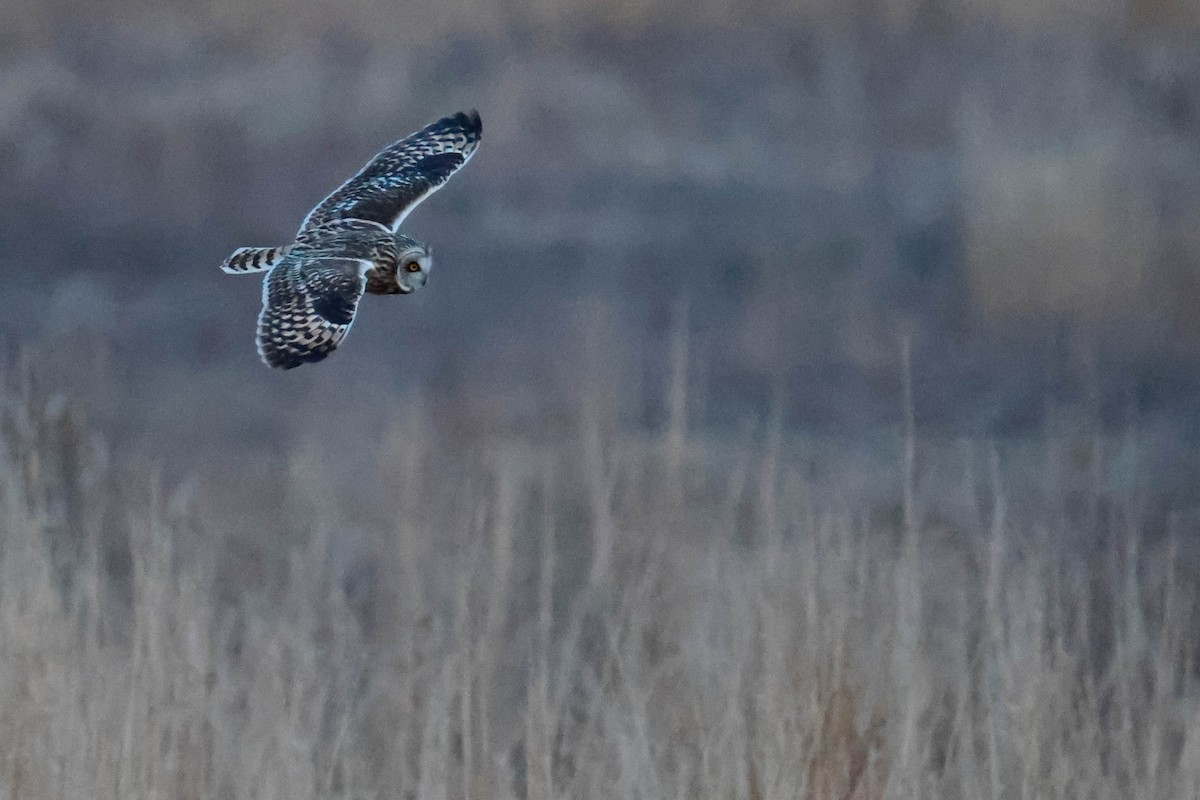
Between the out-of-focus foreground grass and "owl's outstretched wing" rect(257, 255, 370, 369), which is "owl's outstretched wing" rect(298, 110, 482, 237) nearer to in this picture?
"owl's outstretched wing" rect(257, 255, 370, 369)

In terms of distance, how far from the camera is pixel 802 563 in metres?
3.00

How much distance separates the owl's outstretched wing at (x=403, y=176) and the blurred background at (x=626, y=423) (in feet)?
2.04

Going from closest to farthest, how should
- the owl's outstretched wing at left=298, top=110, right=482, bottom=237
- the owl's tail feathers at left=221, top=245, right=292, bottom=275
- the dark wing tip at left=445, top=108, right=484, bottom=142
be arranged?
the owl's tail feathers at left=221, top=245, right=292, bottom=275
the owl's outstretched wing at left=298, top=110, right=482, bottom=237
the dark wing tip at left=445, top=108, right=484, bottom=142

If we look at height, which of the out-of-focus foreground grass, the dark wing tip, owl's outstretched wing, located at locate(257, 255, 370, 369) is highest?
the dark wing tip

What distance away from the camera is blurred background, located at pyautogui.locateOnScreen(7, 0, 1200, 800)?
2.97 metres

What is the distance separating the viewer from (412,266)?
128 inches

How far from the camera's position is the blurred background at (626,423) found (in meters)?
2.97

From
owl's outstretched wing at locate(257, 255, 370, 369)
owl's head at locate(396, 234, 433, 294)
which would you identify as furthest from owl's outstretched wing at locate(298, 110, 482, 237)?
owl's outstretched wing at locate(257, 255, 370, 369)

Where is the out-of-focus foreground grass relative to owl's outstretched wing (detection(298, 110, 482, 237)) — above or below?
below

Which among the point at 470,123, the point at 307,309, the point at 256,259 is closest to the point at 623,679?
the point at 307,309

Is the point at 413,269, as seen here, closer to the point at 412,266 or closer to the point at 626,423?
the point at 412,266

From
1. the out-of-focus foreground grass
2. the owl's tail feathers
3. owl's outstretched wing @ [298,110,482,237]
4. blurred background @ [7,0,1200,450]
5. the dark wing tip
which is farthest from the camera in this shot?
blurred background @ [7,0,1200,450]

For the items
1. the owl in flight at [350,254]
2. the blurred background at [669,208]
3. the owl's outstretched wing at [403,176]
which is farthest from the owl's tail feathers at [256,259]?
the blurred background at [669,208]

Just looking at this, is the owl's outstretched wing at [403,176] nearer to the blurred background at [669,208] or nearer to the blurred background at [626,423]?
the blurred background at [626,423]
